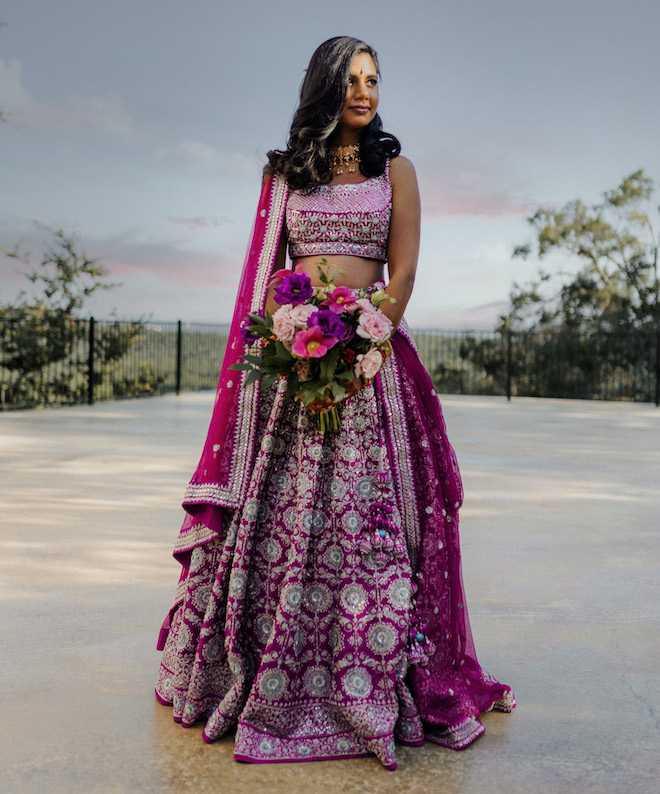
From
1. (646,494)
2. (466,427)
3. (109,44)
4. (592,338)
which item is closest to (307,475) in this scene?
(646,494)

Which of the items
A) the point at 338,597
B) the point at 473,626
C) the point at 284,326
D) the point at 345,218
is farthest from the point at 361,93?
the point at 473,626

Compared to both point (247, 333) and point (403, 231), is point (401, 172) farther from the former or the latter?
point (247, 333)

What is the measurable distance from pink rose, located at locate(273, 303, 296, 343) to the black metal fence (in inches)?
489

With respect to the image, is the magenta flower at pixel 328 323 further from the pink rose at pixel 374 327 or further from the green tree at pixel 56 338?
the green tree at pixel 56 338

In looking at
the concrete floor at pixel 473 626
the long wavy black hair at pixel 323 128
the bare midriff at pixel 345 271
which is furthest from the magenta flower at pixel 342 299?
the concrete floor at pixel 473 626

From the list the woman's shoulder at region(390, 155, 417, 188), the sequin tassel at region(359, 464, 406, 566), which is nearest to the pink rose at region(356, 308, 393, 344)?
the sequin tassel at region(359, 464, 406, 566)

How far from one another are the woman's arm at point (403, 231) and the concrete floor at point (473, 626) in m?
1.13

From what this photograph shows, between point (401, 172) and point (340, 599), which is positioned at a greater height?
point (401, 172)

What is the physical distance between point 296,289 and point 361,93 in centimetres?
→ 62

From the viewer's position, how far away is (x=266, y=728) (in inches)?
85.4

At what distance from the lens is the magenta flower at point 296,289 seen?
214 centimetres

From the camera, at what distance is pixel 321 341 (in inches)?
82.3

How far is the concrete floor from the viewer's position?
6.69ft

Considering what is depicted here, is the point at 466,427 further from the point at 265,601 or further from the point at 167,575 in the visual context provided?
the point at 265,601
